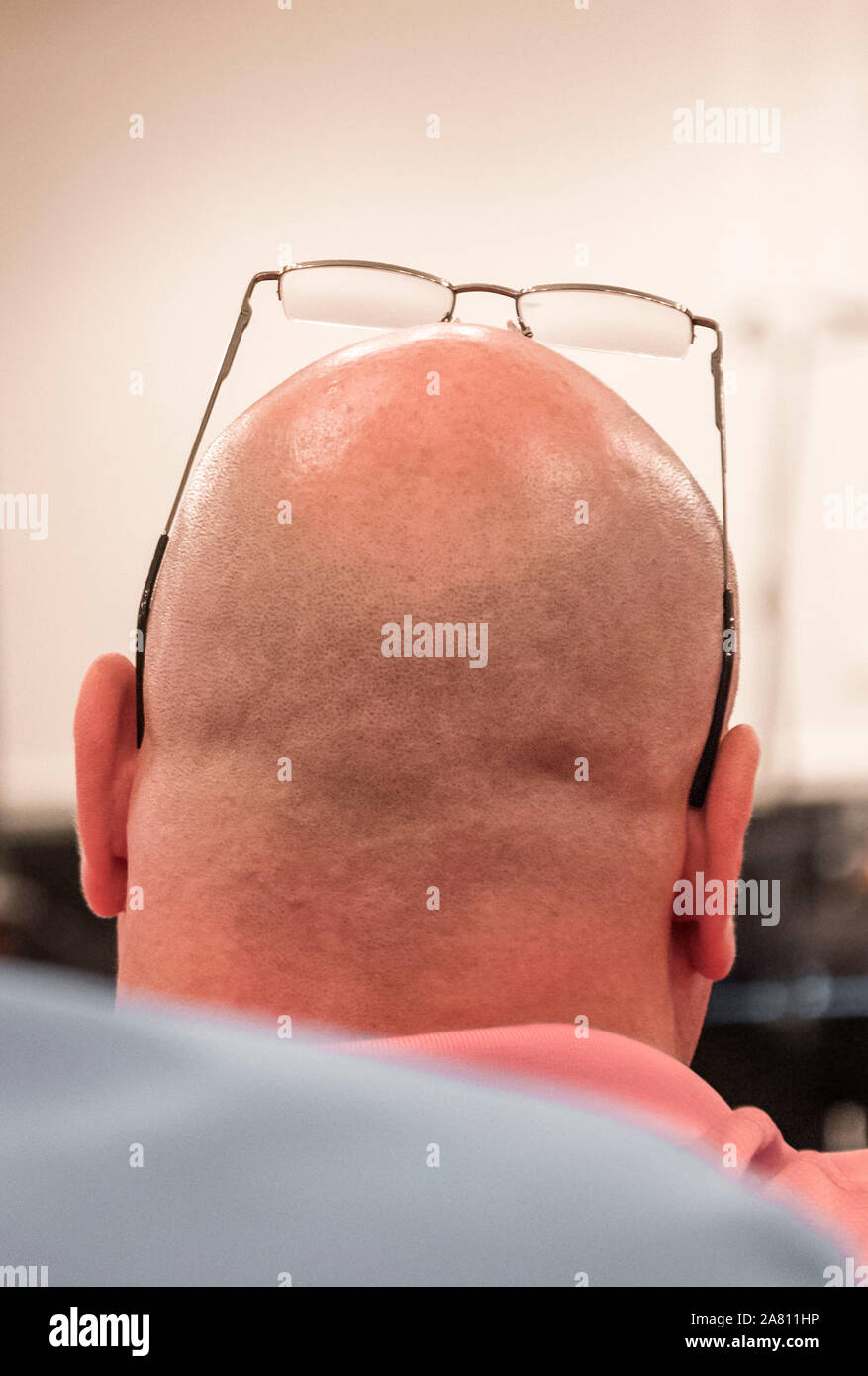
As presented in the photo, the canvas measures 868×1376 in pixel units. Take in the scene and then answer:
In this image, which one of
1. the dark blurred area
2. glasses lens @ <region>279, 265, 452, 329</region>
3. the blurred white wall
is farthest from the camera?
the blurred white wall

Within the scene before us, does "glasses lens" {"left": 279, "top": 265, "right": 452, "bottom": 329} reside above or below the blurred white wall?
below

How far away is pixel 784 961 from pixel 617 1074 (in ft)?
5.03

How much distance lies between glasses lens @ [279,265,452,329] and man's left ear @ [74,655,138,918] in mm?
323

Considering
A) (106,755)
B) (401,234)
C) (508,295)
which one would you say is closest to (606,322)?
(508,295)

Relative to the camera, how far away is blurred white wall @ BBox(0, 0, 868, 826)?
76.2 inches

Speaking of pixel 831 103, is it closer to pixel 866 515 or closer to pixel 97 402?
pixel 866 515

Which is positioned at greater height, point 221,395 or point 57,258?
point 57,258

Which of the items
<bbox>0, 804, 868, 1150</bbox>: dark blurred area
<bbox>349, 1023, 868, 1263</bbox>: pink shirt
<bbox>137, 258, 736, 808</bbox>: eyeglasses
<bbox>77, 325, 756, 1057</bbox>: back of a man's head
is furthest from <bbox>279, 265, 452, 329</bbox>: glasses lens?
<bbox>0, 804, 868, 1150</bbox>: dark blurred area

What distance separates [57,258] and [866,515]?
4.58ft

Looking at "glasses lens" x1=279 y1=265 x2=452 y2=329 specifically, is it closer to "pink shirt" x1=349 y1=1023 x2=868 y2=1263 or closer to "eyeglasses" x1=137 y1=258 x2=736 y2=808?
"eyeglasses" x1=137 y1=258 x2=736 y2=808

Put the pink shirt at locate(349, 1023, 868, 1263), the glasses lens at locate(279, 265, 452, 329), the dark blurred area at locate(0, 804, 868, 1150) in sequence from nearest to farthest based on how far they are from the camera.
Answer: the pink shirt at locate(349, 1023, 868, 1263) → the glasses lens at locate(279, 265, 452, 329) → the dark blurred area at locate(0, 804, 868, 1150)

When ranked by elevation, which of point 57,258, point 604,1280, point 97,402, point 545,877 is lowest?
point 604,1280

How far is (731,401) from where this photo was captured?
2051mm
